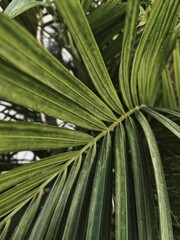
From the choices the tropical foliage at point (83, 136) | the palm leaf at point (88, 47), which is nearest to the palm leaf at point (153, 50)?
the tropical foliage at point (83, 136)

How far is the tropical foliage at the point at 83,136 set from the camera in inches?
14.6

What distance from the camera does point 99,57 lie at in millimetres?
476

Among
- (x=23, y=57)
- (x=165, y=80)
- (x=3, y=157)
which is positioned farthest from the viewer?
(x=3, y=157)

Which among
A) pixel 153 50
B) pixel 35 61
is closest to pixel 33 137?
pixel 35 61

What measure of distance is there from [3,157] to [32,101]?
0.68m

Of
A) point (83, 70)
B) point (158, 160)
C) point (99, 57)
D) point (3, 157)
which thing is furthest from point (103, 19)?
point (3, 157)

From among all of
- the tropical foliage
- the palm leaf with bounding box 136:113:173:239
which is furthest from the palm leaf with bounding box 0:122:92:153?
the palm leaf with bounding box 136:113:173:239

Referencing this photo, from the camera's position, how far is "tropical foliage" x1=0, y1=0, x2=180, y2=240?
1.22 ft

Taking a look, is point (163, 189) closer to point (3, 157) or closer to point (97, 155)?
point (97, 155)

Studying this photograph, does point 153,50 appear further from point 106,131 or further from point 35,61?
point 35,61

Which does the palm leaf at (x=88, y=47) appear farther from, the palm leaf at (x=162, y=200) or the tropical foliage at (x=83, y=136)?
the palm leaf at (x=162, y=200)

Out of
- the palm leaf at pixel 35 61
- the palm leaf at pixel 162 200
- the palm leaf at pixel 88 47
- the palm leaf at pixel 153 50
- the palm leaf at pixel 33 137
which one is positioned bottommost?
the palm leaf at pixel 162 200

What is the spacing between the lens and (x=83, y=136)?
0.53 meters

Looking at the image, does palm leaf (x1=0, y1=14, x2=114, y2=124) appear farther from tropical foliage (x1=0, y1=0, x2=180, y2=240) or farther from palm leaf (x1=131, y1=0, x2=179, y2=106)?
palm leaf (x1=131, y1=0, x2=179, y2=106)
